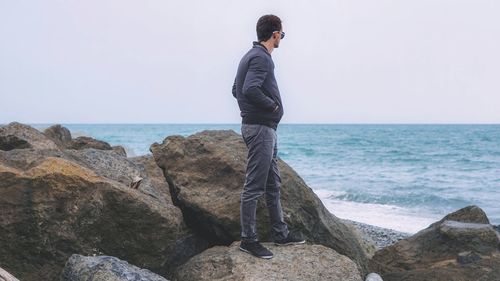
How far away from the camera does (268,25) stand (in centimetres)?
611

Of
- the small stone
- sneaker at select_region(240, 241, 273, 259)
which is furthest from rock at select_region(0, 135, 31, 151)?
the small stone

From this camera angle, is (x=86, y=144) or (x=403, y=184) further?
(x=403, y=184)

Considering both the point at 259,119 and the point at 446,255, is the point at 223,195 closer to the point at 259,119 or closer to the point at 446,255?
the point at 259,119

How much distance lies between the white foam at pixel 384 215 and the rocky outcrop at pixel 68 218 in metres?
12.1

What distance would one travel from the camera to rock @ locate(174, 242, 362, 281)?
595 centimetres

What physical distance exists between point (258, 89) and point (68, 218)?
227cm

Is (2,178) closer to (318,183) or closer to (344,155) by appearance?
(318,183)

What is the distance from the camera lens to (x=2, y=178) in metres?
5.79

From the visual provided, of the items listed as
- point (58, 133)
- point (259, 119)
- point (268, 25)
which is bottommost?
point (58, 133)

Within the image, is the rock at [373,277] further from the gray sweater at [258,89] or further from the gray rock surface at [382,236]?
the gray rock surface at [382,236]

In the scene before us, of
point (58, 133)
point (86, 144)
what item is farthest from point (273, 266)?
point (58, 133)

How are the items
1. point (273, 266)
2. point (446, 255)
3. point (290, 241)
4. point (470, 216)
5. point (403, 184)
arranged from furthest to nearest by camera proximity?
point (403, 184) < point (470, 216) < point (446, 255) < point (290, 241) < point (273, 266)

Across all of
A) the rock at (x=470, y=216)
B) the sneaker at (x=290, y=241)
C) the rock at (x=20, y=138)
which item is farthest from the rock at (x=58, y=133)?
the rock at (x=470, y=216)

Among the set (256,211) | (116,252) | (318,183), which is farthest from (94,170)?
(318,183)
